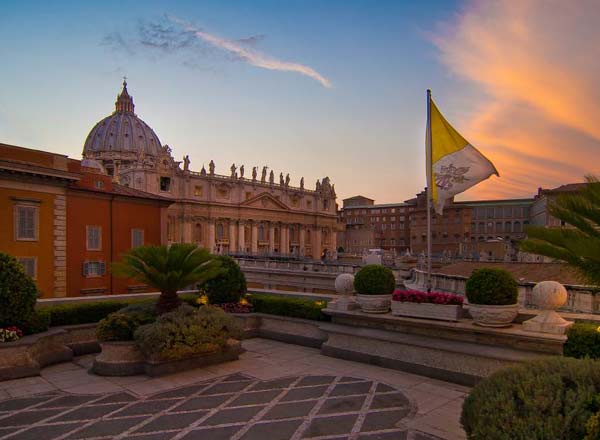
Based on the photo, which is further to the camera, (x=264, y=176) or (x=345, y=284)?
(x=264, y=176)

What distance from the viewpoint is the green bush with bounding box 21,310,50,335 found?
11.3m

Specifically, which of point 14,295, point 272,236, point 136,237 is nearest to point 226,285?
point 14,295

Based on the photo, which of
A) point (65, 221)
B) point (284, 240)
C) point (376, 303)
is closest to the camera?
point (376, 303)

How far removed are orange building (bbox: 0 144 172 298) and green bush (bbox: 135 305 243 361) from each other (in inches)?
503

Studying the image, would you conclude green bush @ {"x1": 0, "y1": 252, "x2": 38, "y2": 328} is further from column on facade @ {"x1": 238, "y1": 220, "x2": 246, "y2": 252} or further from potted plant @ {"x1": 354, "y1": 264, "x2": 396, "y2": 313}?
column on facade @ {"x1": 238, "y1": 220, "x2": 246, "y2": 252}

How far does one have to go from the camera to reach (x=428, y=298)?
11336 millimetres

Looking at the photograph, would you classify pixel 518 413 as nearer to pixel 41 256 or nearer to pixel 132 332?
pixel 132 332

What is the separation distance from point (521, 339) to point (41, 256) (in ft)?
79.3

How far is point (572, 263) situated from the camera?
7273 millimetres

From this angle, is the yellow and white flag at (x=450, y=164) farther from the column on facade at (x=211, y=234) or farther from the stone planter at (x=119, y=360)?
the column on facade at (x=211, y=234)

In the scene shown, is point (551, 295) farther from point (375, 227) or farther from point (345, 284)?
Result: point (375, 227)

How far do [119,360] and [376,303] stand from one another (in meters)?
6.68

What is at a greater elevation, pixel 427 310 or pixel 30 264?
pixel 30 264

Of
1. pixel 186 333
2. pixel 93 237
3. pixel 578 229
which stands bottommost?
pixel 186 333
